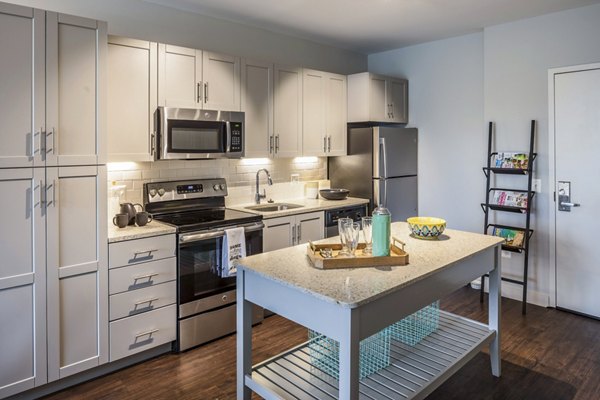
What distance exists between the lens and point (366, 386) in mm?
2154

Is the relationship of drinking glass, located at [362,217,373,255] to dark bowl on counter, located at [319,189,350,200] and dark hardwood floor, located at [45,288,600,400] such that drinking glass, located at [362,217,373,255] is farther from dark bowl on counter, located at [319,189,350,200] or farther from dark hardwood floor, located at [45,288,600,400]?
dark bowl on counter, located at [319,189,350,200]

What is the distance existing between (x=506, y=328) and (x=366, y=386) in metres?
1.96

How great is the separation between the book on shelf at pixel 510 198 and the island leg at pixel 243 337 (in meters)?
3.00

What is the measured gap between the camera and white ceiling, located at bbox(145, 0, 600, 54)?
3.60 metres

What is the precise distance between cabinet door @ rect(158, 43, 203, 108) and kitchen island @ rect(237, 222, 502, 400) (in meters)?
1.69

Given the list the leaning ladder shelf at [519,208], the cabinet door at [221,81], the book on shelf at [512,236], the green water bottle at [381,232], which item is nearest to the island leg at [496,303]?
the green water bottle at [381,232]

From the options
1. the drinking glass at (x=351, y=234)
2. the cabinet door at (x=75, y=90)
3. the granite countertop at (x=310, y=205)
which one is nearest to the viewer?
the drinking glass at (x=351, y=234)

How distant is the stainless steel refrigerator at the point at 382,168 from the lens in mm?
4590

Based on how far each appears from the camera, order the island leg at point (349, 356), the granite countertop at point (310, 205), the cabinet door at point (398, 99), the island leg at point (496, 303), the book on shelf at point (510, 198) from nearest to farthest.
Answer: the island leg at point (349, 356) → the island leg at point (496, 303) → the granite countertop at point (310, 205) → the book on shelf at point (510, 198) → the cabinet door at point (398, 99)

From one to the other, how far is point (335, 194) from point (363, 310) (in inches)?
113

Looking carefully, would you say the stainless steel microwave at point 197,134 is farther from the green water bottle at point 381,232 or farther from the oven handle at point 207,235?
the green water bottle at point 381,232

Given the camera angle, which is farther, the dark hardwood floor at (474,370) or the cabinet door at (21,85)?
the dark hardwood floor at (474,370)

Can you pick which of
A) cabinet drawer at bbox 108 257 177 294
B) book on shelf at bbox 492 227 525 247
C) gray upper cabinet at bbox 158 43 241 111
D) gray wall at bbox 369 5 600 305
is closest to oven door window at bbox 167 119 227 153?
gray upper cabinet at bbox 158 43 241 111

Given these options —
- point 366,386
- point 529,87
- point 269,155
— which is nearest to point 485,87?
point 529,87
